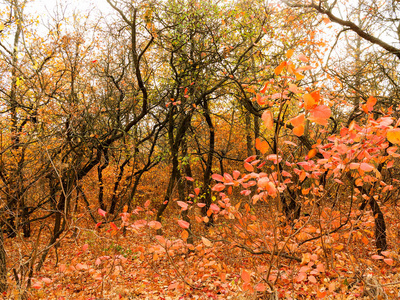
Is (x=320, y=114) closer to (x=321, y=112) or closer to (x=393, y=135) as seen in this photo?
(x=321, y=112)

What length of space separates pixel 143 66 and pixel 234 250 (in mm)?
6810

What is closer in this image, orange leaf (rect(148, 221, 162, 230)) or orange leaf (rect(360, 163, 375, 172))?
orange leaf (rect(360, 163, 375, 172))

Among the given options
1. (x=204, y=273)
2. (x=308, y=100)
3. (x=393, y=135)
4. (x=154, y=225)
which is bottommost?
(x=204, y=273)

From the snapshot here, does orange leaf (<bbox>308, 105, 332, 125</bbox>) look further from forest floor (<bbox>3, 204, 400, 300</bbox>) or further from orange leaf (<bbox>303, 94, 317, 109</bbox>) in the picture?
forest floor (<bbox>3, 204, 400, 300</bbox>)

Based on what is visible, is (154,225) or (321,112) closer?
(321,112)

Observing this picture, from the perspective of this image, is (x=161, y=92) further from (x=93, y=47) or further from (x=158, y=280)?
(x=158, y=280)

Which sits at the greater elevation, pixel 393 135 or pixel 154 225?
pixel 393 135

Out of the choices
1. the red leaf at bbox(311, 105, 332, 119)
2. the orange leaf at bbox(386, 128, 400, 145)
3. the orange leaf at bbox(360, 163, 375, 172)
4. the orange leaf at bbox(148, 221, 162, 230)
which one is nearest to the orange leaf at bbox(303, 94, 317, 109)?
the red leaf at bbox(311, 105, 332, 119)

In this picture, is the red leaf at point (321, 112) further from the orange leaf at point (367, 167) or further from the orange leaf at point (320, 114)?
the orange leaf at point (367, 167)

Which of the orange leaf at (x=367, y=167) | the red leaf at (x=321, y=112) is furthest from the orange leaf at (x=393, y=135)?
the red leaf at (x=321, y=112)

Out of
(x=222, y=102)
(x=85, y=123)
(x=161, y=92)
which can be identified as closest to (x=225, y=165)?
(x=222, y=102)

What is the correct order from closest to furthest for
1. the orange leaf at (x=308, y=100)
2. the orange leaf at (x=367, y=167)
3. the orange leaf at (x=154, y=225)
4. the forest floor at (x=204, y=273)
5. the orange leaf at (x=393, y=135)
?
the orange leaf at (x=308, y=100), the orange leaf at (x=393, y=135), the orange leaf at (x=367, y=167), the orange leaf at (x=154, y=225), the forest floor at (x=204, y=273)

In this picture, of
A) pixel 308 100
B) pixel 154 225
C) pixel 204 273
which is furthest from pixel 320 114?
pixel 204 273

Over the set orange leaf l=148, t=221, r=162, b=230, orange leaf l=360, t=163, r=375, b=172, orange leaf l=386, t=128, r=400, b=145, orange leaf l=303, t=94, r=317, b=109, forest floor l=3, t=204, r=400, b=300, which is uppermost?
orange leaf l=303, t=94, r=317, b=109
